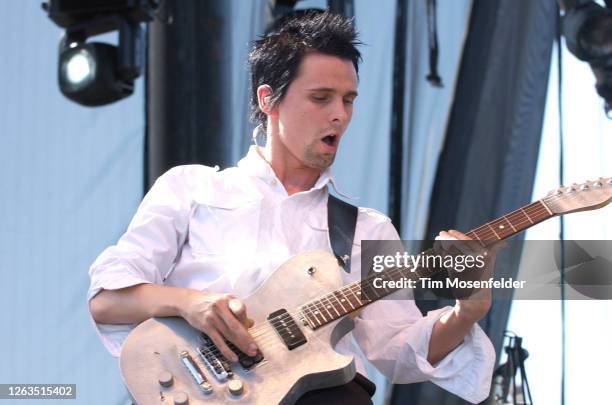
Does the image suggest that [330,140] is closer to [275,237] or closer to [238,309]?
[275,237]

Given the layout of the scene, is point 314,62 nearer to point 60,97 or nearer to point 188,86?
point 188,86

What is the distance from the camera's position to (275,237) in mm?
2240

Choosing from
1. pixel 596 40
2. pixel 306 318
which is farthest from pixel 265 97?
pixel 596 40

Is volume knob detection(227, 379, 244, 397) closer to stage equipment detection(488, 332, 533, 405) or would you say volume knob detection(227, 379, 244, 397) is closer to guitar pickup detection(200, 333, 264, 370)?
guitar pickup detection(200, 333, 264, 370)

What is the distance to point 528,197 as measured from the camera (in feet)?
8.98

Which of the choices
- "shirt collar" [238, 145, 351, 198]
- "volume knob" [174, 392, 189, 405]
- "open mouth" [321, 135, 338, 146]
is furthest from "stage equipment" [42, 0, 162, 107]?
"volume knob" [174, 392, 189, 405]

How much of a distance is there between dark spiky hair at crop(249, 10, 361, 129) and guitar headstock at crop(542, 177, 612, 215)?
60 cm

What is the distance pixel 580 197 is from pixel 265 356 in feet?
2.53

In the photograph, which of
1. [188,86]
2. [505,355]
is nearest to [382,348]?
[505,355]

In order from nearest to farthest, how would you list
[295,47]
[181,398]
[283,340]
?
[181,398], [283,340], [295,47]

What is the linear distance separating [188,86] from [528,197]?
111cm

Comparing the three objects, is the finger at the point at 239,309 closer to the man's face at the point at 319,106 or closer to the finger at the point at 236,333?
the finger at the point at 236,333

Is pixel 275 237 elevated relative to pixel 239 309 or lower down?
elevated

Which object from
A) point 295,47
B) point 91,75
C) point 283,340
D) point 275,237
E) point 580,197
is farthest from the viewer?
point 91,75
